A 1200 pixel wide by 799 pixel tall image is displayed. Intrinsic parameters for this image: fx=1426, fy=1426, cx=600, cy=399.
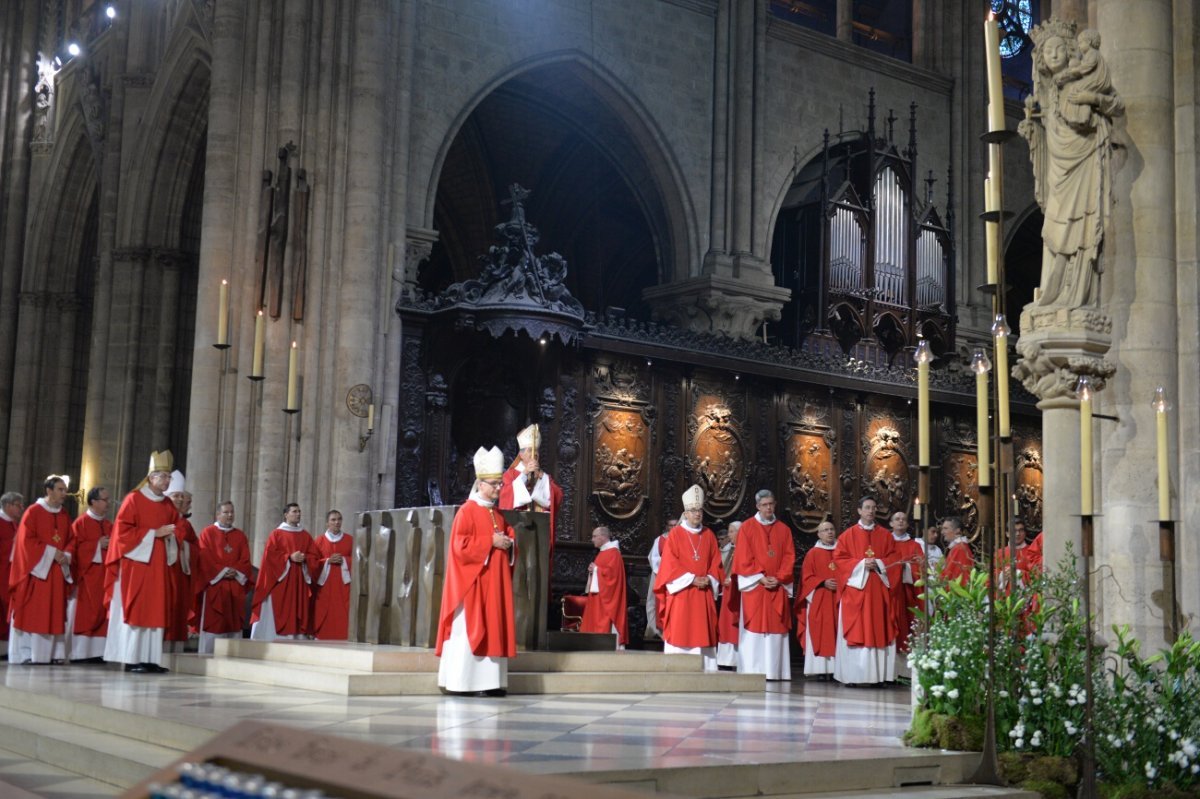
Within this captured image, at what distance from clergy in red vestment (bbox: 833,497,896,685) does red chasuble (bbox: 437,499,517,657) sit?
5.42 m

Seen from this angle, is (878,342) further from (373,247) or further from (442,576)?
(442,576)

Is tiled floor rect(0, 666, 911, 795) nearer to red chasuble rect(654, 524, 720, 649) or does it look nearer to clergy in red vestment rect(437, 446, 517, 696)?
clergy in red vestment rect(437, 446, 517, 696)

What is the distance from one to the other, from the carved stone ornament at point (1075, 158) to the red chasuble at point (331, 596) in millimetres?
9122

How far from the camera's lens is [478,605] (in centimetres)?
962

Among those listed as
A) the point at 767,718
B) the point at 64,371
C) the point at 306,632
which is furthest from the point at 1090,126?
the point at 64,371

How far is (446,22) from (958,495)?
35.0 ft

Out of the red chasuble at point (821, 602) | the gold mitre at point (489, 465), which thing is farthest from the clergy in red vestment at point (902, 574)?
the gold mitre at point (489, 465)

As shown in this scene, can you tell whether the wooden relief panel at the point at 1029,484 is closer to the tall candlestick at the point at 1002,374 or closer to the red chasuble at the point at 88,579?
the red chasuble at the point at 88,579

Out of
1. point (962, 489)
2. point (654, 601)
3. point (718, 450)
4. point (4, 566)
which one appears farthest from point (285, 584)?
point (962, 489)

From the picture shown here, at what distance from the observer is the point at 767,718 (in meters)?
9.03

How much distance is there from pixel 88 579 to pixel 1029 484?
50.6 ft

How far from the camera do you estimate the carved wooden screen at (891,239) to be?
22.7m

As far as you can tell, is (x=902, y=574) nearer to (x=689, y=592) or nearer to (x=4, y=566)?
(x=689, y=592)

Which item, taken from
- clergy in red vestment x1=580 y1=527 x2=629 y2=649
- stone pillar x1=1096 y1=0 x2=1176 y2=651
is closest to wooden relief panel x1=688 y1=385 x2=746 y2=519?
clergy in red vestment x1=580 y1=527 x2=629 y2=649
